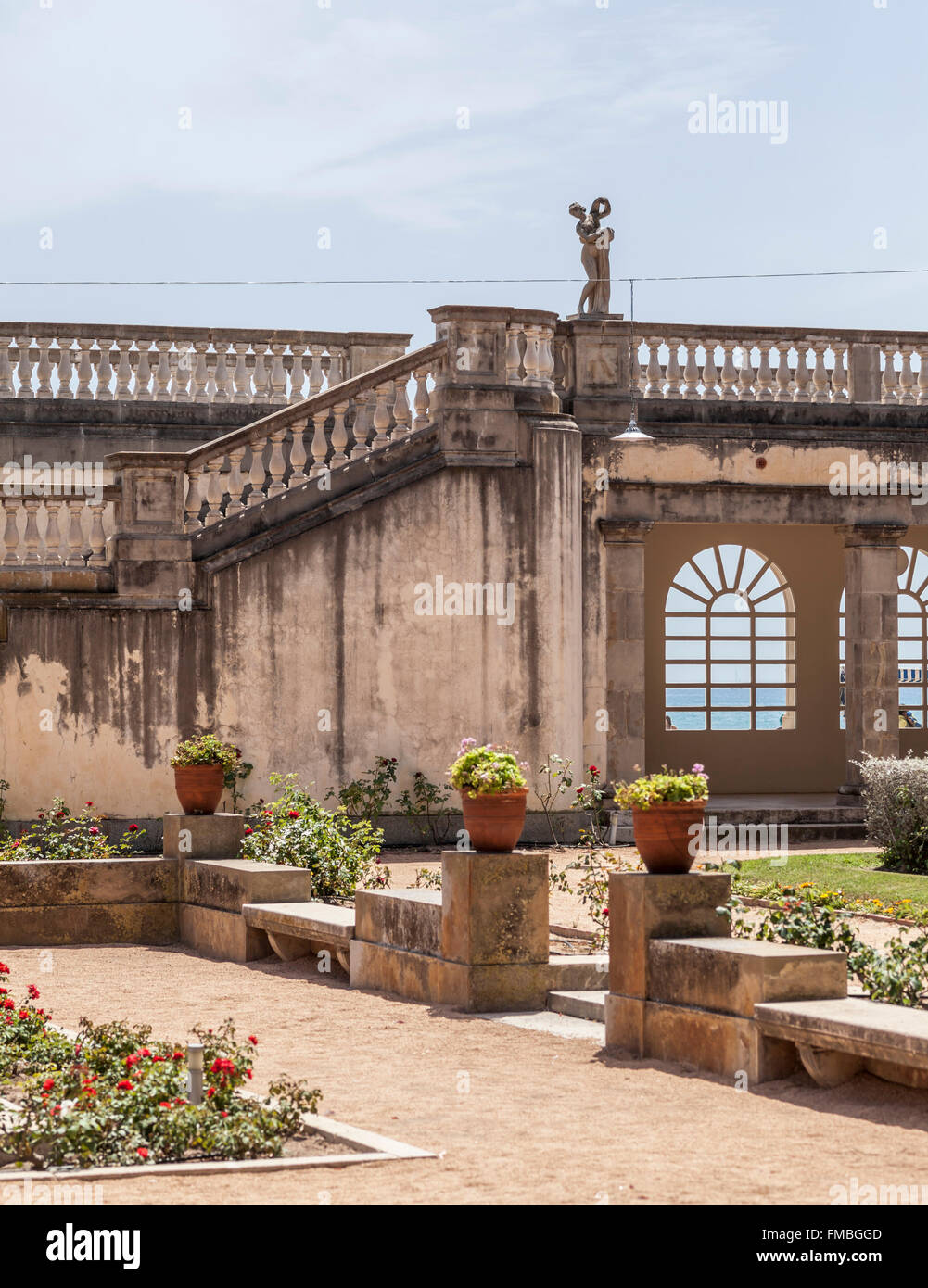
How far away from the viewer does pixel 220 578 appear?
1518 cm

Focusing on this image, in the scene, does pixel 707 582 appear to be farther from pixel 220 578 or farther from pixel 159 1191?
pixel 159 1191

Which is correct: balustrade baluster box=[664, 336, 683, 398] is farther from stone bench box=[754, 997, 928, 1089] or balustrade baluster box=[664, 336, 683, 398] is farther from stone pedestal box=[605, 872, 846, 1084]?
stone bench box=[754, 997, 928, 1089]

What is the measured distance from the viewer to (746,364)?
17.2 meters

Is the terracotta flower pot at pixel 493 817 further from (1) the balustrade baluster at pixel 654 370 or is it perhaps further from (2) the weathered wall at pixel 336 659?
(1) the balustrade baluster at pixel 654 370

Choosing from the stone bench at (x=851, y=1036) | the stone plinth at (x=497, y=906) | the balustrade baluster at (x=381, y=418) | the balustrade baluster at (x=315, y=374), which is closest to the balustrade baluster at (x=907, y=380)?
the balustrade baluster at (x=381, y=418)

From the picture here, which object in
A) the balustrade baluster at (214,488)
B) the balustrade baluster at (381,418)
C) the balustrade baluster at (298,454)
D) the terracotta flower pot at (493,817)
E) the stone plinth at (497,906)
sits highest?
the balustrade baluster at (381,418)

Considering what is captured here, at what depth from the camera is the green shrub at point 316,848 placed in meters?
11.7

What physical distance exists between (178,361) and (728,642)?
6.56 metres

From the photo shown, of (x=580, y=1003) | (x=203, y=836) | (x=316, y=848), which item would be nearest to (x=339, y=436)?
(x=203, y=836)

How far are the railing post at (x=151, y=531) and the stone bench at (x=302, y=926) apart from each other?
4657 millimetres

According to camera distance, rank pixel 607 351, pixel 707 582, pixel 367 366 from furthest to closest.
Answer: pixel 707 582 → pixel 367 366 → pixel 607 351

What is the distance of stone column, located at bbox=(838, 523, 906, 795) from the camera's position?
56.9 ft

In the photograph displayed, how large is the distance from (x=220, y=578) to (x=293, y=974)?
546 centimetres
